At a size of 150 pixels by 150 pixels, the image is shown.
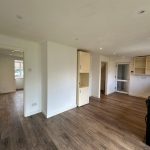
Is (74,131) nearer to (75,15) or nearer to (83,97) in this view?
(83,97)

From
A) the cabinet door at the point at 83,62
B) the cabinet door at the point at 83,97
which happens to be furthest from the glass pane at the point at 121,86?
the cabinet door at the point at 83,62

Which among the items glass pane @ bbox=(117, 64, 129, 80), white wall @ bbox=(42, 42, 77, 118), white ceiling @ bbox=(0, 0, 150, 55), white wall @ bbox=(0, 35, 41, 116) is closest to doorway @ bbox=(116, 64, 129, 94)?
glass pane @ bbox=(117, 64, 129, 80)

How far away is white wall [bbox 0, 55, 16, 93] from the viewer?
6086 millimetres

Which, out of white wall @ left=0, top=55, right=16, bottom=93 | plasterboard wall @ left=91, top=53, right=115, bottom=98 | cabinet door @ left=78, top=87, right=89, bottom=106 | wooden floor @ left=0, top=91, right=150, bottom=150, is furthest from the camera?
white wall @ left=0, top=55, right=16, bottom=93

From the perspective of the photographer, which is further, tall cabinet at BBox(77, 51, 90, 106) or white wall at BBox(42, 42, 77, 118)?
tall cabinet at BBox(77, 51, 90, 106)

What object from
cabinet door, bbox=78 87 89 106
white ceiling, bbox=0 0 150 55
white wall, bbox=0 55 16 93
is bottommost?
cabinet door, bbox=78 87 89 106

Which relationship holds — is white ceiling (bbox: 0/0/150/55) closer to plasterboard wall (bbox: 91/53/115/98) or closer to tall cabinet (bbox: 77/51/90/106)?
tall cabinet (bbox: 77/51/90/106)

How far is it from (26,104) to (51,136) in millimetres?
1452

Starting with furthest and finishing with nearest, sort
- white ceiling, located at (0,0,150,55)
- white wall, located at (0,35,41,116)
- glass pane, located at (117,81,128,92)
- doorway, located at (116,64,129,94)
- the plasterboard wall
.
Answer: glass pane, located at (117,81,128,92) → doorway, located at (116,64,129,94) → the plasterboard wall → white wall, located at (0,35,41,116) → white ceiling, located at (0,0,150,55)

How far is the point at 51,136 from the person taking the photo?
240 centimetres

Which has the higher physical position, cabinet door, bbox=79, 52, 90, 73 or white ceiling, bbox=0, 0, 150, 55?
white ceiling, bbox=0, 0, 150, 55

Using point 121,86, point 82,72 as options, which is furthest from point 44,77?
point 121,86

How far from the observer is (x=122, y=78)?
6.99 meters

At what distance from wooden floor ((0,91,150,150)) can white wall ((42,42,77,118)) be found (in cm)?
37
